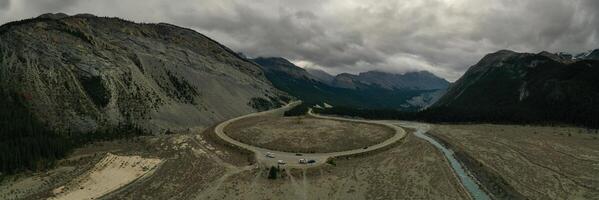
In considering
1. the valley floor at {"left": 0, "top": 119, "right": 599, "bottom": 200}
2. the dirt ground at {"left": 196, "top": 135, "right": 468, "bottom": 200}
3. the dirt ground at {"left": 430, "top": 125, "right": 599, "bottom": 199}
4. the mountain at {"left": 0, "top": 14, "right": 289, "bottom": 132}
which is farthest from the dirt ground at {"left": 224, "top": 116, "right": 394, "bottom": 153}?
the mountain at {"left": 0, "top": 14, "right": 289, "bottom": 132}

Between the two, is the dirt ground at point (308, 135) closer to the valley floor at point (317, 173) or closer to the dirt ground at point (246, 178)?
the valley floor at point (317, 173)

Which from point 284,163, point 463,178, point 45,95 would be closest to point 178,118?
point 45,95

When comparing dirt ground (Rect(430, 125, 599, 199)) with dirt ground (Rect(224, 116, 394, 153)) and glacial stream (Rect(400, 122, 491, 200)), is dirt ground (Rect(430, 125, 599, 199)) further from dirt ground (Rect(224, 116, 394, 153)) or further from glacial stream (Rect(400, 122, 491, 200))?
dirt ground (Rect(224, 116, 394, 153))

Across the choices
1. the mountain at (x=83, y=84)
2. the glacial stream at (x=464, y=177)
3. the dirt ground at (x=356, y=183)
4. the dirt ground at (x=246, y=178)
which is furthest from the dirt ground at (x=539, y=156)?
the mountain at (x=83, y=84)

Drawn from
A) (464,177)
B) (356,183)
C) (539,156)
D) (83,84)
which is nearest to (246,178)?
(356,183)

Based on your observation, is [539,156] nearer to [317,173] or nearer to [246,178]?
[317,173]
